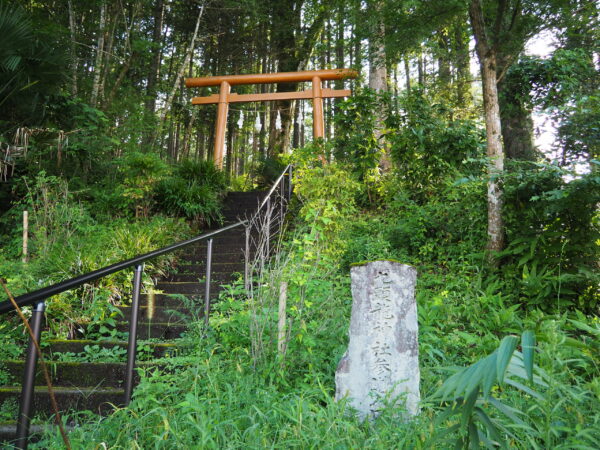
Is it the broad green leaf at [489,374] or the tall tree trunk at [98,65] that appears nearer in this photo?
the broad green leaf at [489,374]

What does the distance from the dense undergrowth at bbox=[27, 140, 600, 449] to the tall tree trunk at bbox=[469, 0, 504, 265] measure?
0.22 metres

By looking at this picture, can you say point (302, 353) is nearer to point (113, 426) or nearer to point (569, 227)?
point (113, 426)

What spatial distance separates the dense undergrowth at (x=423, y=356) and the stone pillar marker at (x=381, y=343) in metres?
0.12

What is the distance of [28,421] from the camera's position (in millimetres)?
1676

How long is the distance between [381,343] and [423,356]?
2.51 ft

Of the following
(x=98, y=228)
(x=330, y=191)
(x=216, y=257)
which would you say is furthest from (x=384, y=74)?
(x=98, y=228)

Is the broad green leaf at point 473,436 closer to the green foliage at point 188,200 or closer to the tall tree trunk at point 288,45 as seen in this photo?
the green foliage at point 188,200

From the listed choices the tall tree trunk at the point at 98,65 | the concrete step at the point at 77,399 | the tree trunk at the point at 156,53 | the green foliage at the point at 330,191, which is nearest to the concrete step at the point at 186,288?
the green foliage at the point at 330,191

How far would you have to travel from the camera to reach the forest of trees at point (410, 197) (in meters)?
2.87

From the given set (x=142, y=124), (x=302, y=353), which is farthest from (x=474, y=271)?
(x=142, y=124)

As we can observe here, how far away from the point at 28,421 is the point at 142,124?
311 inches

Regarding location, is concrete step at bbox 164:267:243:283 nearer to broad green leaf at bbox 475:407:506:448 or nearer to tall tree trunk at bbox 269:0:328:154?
broad green leaf at bbox 475:407:506:448

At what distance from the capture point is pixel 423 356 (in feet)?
9.69

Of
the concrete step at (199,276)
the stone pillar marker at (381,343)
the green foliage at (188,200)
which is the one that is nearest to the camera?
the stone pillar marker at (381,343)
